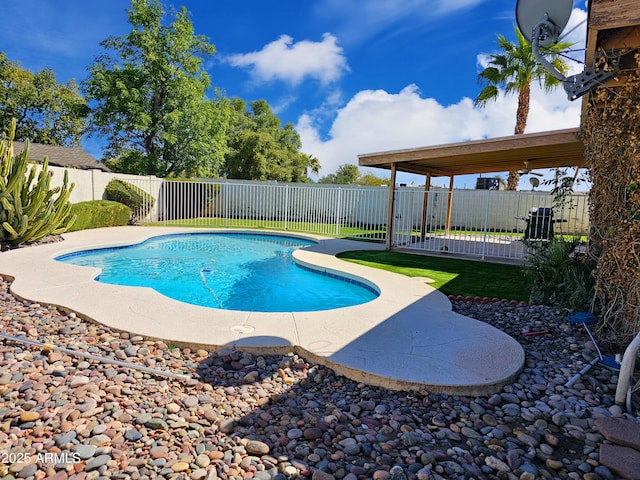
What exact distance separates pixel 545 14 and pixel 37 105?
37809mm

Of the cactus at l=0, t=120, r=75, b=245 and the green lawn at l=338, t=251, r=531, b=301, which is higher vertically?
the cactus at l=0, t=120, r=75, b=245

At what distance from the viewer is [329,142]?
1815 inches

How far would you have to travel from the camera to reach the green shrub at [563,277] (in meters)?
5.57

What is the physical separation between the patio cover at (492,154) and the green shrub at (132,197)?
11.0 meters

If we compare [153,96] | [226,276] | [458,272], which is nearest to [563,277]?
[458,272]

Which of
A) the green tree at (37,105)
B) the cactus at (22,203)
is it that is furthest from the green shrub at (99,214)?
the green tree at (37,105)

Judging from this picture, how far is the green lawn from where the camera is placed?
7.20 meters

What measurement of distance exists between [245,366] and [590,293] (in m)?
4.96

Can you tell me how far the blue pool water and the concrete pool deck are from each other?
4.57 ft

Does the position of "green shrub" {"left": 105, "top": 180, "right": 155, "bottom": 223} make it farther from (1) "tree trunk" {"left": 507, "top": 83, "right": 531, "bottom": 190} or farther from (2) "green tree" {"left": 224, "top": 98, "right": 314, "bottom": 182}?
(1) "tree trunk" {"left": 507, "top": 83, "right": 531, "bottom": 190}

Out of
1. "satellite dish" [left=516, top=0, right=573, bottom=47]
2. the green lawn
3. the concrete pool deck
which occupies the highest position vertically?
"satellite dish" [left=516, top=0, right=573, bottom=47]

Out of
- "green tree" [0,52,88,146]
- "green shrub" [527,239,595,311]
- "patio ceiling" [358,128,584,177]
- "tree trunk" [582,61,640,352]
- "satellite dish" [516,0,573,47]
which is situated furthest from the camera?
"green tree" [0,52,88,146]

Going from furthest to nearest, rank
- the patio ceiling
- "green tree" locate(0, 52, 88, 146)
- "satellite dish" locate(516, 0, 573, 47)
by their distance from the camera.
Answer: "green tree" locate(0, 52, 88, 146), the patio ceiling, "satellite dish" locate(516, 0, 573, 47)

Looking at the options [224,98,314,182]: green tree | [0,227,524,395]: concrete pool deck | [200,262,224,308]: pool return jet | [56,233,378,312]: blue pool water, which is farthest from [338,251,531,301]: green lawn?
[224,98,314,182]: green tree
